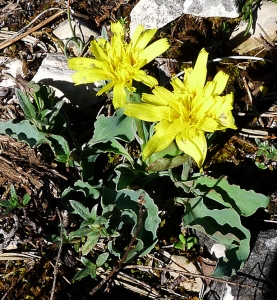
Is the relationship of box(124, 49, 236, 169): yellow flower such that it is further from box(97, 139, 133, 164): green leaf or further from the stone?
the stone

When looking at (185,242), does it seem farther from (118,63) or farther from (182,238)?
(118,63)

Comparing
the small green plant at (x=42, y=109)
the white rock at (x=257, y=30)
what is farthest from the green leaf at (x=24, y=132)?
the white rock at (x=257, y=30)

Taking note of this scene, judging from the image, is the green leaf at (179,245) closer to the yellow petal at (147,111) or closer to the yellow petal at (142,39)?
the yellow petal at (147,111)

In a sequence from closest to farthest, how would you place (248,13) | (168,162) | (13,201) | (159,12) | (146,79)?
(146,79), (168,162), (13,201), (248,13), (159,12)

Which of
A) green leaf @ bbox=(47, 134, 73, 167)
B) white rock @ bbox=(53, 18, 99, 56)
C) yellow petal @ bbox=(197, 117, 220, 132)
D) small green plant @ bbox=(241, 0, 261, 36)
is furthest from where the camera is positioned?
white rock @ bbox=(53, 18, 99, 56)

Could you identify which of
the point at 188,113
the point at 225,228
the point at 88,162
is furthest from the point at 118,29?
the point at 225,228

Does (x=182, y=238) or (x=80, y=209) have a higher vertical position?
(x=80, y=209)

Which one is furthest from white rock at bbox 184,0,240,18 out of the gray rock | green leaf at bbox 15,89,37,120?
the gray rock
